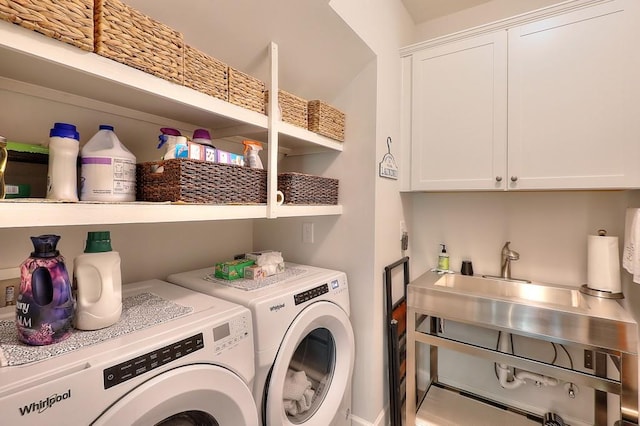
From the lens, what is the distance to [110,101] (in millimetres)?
1076

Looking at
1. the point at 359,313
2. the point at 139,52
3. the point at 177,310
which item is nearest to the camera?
the point at 139,52

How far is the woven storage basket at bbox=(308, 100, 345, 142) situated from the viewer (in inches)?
57.9

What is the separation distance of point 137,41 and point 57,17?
6.7 inches

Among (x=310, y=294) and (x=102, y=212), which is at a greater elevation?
(x=102, y=212)

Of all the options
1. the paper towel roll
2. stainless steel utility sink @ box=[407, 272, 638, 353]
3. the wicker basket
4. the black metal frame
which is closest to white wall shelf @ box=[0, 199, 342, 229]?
the wicker basket

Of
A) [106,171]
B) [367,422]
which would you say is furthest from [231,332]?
[367,422]

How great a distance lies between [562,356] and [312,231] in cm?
168

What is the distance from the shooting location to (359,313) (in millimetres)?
1649

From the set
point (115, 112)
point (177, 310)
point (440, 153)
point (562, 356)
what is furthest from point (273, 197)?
point (562, 356)

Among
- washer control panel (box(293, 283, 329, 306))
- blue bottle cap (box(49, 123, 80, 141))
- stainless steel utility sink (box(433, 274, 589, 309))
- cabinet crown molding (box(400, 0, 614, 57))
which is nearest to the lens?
blue bottle cap (box(49, 123, 80, 141))

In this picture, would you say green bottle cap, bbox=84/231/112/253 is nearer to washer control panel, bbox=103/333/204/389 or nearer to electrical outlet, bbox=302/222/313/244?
washer control panel, bbox=103/333/204/389

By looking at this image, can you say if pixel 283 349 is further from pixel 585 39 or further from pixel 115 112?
pixel 585 39

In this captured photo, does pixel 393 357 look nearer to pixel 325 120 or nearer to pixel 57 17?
pixel 325 120

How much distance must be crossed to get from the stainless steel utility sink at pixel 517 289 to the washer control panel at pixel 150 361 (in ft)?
4.33
